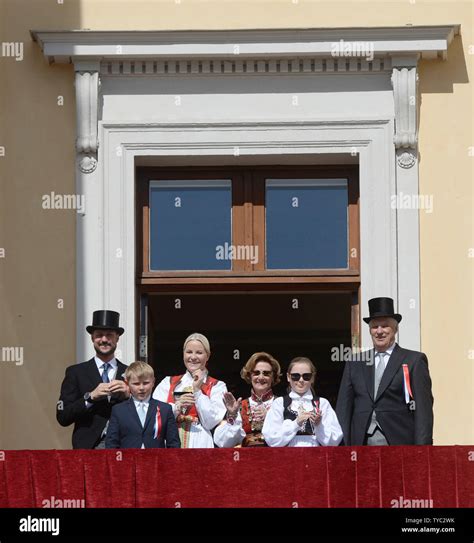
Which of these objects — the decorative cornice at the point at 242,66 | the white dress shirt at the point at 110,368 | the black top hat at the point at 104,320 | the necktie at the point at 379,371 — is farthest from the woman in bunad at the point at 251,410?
the decorative cornice at the point at 242,66

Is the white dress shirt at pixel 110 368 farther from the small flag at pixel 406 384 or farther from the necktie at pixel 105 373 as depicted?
the small flag at pixel 406 384

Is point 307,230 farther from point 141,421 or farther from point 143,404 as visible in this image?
point 141,421

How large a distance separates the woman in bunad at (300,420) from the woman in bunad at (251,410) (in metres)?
0.13

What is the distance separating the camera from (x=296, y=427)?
12.0 metres

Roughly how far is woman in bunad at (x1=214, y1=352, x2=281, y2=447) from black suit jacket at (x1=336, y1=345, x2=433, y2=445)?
54 centimetres

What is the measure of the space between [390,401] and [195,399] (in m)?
1.34

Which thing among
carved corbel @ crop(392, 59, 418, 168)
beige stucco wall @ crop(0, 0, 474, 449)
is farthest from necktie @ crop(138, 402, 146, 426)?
carved corbel @ crop(392, 59, 418, 168)

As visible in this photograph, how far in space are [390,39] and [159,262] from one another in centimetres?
255

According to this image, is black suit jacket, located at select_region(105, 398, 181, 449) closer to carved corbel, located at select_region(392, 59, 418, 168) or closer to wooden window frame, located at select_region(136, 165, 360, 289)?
wooden window frame, located at select_region(136, 165, 360, 289)

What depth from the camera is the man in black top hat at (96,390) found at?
12.2 meters

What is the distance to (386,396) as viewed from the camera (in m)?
12.4

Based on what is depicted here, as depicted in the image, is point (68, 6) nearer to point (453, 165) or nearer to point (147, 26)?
point (147, 26)

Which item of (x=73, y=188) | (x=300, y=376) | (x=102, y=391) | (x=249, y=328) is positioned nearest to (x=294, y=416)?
(x=300, y=376)
